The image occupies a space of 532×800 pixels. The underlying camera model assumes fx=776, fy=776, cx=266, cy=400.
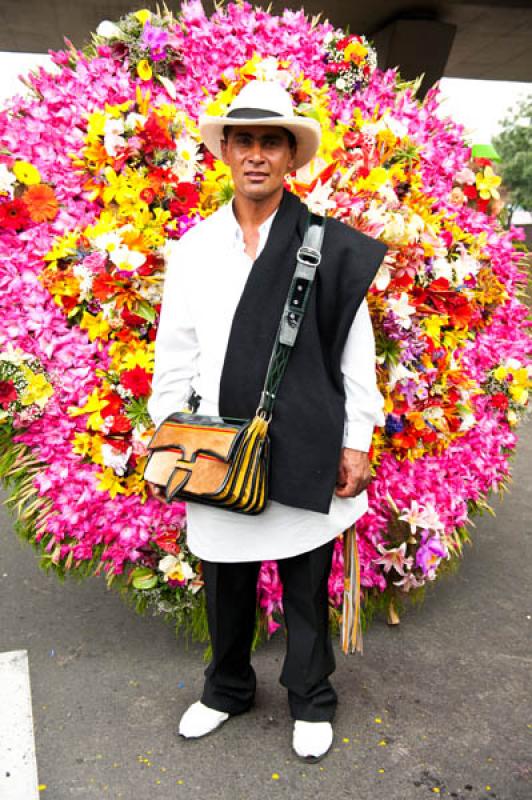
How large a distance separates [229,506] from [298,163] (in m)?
1.02

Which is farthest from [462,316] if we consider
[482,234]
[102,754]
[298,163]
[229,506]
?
[102,754]

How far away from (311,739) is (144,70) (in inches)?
98.3

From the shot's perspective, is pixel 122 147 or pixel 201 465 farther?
pixel 122 147

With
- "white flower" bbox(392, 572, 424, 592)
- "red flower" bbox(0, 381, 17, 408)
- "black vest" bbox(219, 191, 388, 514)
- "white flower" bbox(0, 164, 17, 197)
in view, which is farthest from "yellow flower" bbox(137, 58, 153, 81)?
"white flower" bbox(392, 572, 424, 592)

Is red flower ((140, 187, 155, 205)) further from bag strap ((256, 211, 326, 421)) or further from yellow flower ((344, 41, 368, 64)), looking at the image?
yellow flower ((344, 41, 368, 64))

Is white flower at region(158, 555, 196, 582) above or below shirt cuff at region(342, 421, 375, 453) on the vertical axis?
below

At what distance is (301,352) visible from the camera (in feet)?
7.03

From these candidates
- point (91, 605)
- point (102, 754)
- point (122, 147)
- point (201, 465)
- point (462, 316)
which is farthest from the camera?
point (91, 605)

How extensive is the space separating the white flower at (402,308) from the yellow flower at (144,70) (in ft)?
4.21

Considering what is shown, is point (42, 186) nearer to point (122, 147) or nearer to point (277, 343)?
point (122, 147)

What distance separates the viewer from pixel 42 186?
286 centimetres

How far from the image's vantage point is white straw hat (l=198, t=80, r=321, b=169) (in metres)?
2.07

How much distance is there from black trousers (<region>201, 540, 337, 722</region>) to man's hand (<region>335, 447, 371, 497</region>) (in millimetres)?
220

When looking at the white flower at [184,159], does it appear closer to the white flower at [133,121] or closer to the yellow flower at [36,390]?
the white flower at [133,121]
